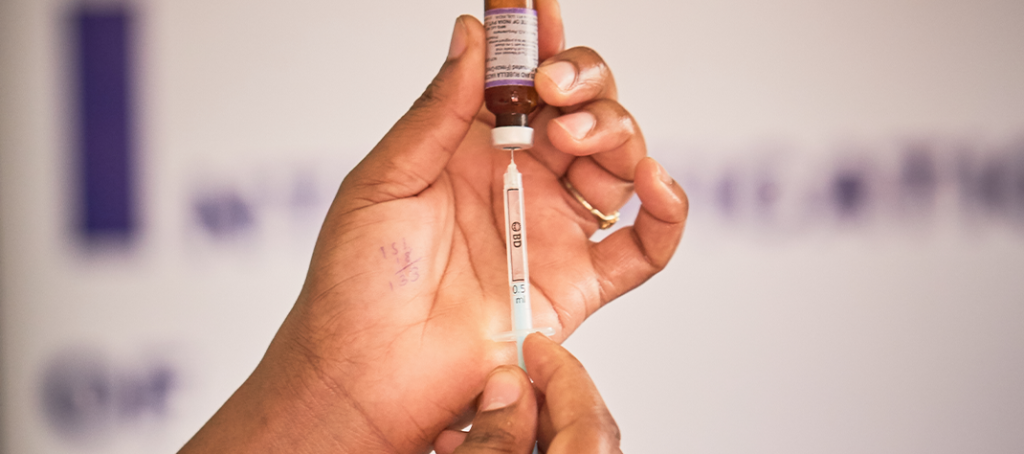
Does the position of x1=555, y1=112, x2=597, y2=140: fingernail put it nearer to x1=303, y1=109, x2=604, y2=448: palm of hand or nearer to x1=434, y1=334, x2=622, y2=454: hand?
x1=303, y1=109, x2=604, y2=448: palm of hand

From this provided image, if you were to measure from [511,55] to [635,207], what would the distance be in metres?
1.11

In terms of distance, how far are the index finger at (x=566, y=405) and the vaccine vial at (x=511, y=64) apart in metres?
0.39

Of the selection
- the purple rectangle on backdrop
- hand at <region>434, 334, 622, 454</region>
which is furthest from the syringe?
the purple rectangle on backdrop

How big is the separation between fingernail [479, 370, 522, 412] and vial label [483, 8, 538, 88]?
545mm

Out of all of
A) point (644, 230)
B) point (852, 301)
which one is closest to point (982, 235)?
point (852, 301)

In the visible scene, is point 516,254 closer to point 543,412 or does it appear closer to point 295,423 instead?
point 543,412

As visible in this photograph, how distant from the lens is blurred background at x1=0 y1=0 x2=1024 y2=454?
6.64 ft

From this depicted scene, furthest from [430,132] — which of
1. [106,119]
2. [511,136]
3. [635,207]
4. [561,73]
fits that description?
[106,119]

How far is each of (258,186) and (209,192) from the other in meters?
0.17

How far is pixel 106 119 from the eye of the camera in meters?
2.03

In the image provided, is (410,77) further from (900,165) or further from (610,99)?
(900,165)

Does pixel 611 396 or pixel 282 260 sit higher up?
pixel 282 260

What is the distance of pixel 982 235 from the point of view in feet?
7.40

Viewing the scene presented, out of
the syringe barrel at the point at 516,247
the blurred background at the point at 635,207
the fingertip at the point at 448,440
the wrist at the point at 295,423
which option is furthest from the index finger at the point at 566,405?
the blurred background at the point at 635,207
